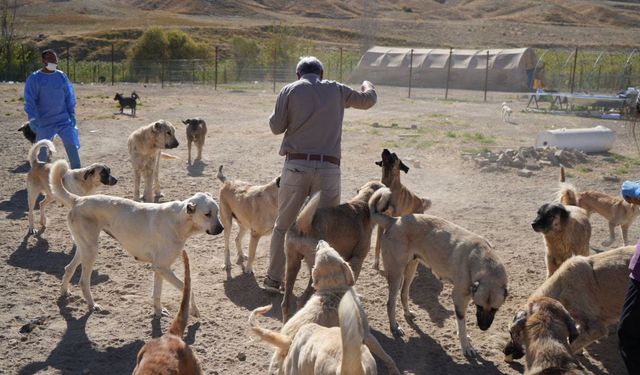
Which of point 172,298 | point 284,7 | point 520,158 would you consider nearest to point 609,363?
point 172,298

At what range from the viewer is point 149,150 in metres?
11.7

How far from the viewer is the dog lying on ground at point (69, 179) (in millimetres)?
8930

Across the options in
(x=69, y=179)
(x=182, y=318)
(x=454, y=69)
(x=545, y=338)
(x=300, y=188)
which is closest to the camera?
(x=545, y=338)

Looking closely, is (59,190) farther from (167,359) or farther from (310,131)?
(167,359)

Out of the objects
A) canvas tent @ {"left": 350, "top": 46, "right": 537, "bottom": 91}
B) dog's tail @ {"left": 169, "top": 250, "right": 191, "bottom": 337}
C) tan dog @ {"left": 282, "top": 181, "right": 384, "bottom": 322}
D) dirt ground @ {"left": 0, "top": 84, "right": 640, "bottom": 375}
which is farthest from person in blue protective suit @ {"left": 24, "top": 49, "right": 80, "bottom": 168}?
canvas tent @ {"left": 350, "top": 46, "right": 537, "bottom": 91}

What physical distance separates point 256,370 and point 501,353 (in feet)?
7.53

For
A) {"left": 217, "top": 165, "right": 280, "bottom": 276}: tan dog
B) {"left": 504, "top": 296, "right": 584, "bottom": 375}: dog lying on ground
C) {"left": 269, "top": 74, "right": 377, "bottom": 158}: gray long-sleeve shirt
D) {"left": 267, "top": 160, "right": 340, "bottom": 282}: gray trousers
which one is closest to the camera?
{"left": 504, "top": 296, "right": 584, "bottom": 375}: dog lying on ground

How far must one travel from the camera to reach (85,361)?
571 centimetres

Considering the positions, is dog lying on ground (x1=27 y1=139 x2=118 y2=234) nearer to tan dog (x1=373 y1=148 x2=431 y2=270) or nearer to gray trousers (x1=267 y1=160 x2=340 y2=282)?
gray trousers (x1=267 y1=160 x2=340 y2=282)

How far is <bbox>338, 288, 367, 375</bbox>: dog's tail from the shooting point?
11.5 feet

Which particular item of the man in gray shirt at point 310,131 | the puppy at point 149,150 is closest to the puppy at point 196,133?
the puppy at point 149,150

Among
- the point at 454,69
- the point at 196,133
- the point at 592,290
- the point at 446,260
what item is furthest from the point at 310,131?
the point at 454,69

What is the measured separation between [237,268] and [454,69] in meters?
Result: 34.1

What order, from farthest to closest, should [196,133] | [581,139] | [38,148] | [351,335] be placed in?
[581,139]
[196,133]
[38,148]
[351,335]
